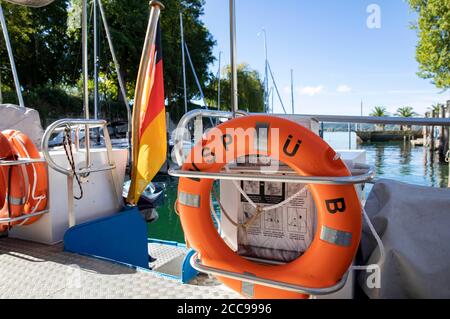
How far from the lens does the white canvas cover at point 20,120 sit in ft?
10.4

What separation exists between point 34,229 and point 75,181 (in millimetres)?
467

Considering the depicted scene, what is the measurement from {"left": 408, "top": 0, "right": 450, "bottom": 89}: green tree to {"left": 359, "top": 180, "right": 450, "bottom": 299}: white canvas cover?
1719 centimetres

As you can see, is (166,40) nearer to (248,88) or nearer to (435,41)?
(248,88)

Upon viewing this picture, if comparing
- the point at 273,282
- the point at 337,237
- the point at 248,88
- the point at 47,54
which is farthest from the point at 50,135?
the point at 248,88

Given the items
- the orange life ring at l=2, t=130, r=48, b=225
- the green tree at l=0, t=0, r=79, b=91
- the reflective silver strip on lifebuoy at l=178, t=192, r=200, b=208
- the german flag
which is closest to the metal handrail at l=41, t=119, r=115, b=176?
the orange life ring at l=2, t=130, r=48, b=225

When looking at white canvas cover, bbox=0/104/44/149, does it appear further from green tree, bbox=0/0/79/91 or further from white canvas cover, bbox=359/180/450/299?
green tree, bbox=0/0/79/91

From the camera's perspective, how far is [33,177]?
2.32 metres

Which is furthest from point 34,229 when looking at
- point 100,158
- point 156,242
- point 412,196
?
point 412,196

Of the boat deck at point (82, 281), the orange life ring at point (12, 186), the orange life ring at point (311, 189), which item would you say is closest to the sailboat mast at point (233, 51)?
the orange life ring at point (311, 189)

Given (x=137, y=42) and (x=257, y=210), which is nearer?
(x=257, y=210)

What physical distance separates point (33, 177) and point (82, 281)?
2.97 feet
